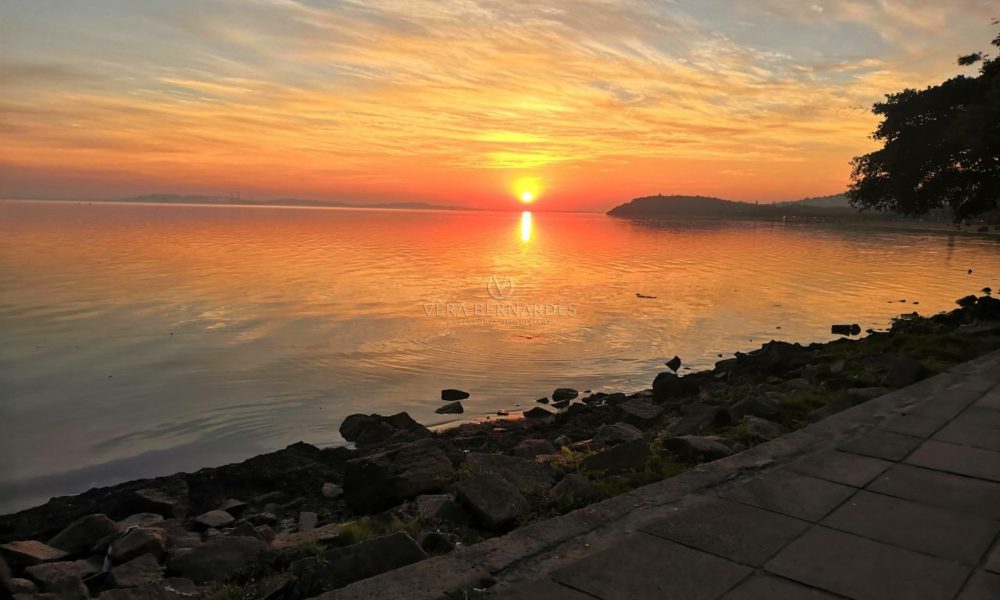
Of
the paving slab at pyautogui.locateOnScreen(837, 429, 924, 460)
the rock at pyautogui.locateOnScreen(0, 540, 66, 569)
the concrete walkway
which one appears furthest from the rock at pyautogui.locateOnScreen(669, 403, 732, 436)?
the rock at pyautogui.locateOnScreen(0, 540, 66, 569)

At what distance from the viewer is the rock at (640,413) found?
1098cm

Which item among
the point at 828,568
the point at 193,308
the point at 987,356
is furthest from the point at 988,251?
the point at 828,568

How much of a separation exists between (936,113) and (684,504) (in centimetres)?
2130

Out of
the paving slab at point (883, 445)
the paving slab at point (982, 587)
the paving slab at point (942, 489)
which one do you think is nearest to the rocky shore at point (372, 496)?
the paving slab at point (883, 445)

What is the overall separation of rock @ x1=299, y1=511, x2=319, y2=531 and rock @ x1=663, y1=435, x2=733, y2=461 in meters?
4.13

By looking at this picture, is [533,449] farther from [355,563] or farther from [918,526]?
[918,526]

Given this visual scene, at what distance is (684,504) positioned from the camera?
4.58 metres

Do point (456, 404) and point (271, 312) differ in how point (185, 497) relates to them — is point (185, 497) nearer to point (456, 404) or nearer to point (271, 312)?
point (456, 404)

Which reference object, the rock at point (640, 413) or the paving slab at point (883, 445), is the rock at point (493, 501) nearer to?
the paving slab at point (883, 445)

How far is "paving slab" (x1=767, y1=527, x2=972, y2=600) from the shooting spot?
3354 mm

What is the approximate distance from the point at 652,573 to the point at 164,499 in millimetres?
7134

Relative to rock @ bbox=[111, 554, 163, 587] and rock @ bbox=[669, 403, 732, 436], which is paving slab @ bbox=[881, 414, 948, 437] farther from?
rock @ bbox=[111, 554, 163, 587]

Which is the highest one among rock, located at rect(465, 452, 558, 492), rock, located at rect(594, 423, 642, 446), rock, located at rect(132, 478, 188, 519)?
rock, located at rect(465, 452, 558, 492)

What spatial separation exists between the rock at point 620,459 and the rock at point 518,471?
461 millimetres
